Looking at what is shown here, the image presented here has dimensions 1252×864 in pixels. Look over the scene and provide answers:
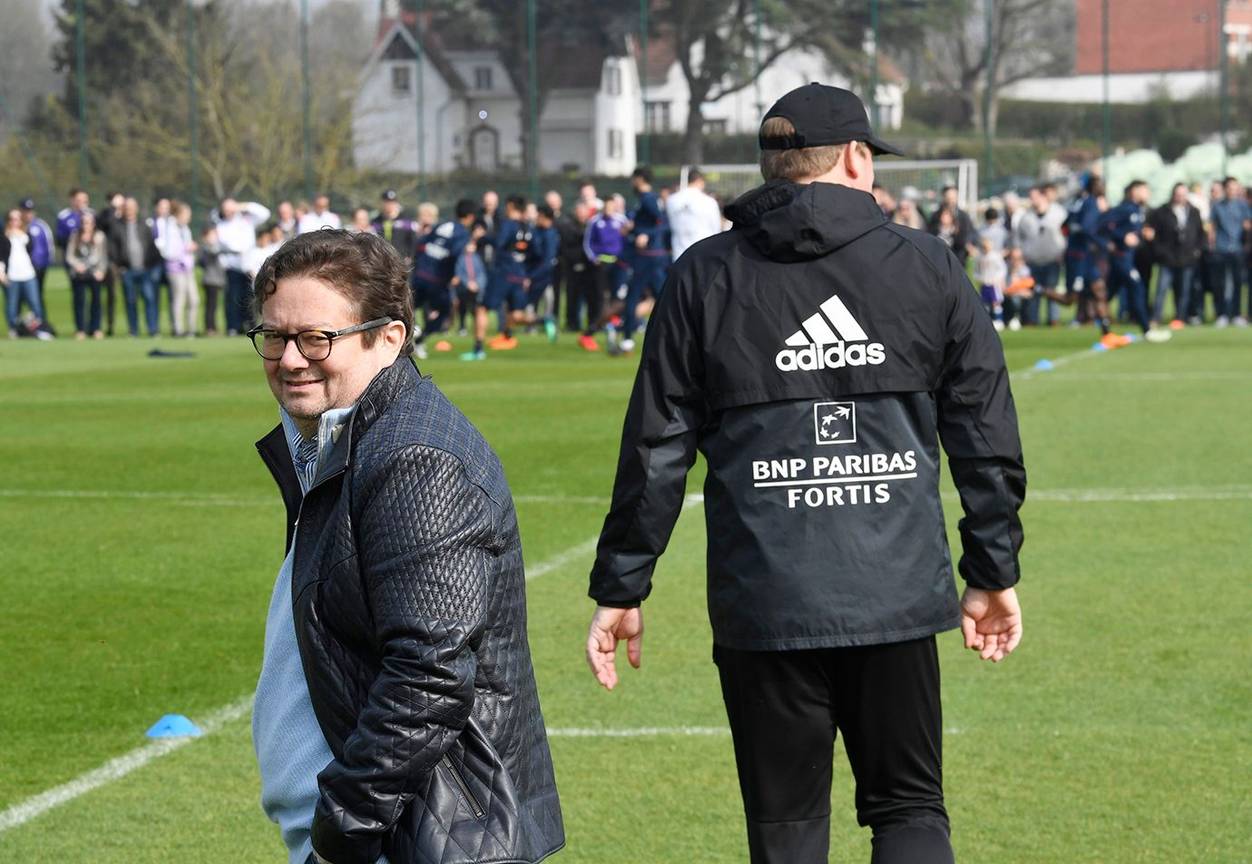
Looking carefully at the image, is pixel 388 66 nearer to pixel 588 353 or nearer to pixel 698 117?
pixel 698 117

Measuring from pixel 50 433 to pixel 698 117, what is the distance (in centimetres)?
3103

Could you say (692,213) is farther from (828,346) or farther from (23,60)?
(23,60)

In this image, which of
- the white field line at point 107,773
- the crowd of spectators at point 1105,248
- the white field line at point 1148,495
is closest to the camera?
the white field line at point 107,773

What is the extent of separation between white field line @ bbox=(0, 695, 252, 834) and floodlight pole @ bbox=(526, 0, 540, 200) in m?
40.6

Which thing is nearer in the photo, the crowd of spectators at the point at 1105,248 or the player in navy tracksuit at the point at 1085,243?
the crowd of spectators at the point at 1105,248

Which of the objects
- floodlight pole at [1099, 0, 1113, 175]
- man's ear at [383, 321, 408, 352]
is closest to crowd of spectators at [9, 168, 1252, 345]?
floodlight pole at [1099, 0, 1113, 175]

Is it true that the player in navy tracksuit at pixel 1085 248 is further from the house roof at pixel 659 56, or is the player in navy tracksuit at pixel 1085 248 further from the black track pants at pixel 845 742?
the black track pants at pixel 845 742

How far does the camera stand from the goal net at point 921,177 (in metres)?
46.4

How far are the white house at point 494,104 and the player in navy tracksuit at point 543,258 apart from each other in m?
16.6

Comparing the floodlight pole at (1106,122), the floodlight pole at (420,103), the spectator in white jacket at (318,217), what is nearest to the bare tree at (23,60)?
the floodlight pole at (420,103)

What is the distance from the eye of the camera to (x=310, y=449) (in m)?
3.43

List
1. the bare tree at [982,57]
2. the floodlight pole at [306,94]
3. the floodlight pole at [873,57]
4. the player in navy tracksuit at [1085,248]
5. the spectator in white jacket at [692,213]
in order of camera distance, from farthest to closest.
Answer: the bare tree at [982,57]
the floodlight pole at [873,57]
the floodlight pole at [306,94]
the player in navy tracksuit at [1085,248]
the spectator in white jacket at [692,213]

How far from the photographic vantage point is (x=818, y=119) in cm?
432

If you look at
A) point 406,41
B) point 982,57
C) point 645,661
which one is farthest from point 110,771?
point 406,41
